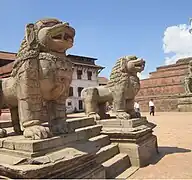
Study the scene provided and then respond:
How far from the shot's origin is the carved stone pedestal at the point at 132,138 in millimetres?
4492

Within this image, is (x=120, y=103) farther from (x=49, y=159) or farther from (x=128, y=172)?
(x=49, y=159)

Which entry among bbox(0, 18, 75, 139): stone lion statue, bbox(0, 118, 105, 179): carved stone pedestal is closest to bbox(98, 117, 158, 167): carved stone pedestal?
bbox(0, 118, 105, 179): carved stone pedestal

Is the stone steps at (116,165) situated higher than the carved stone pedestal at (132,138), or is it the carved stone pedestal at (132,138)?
the carved stone pedestal at (132,138)

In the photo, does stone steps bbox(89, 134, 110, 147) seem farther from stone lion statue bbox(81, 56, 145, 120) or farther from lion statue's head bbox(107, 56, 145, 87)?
lion statue's head bbox(107, 56, 145, 87)

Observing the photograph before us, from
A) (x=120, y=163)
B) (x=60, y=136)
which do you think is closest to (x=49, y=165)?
(x=60, y=136)

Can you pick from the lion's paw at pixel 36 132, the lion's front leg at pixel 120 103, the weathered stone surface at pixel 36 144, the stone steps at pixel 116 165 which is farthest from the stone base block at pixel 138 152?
the lion's paw at pixel 36 132

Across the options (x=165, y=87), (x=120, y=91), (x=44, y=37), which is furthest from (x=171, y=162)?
(x=165, y=87)

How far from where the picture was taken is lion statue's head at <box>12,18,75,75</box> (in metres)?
2.91

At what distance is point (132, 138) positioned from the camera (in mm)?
4523

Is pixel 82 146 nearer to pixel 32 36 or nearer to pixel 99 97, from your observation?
pixel 32 36

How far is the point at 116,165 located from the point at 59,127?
5.09ft

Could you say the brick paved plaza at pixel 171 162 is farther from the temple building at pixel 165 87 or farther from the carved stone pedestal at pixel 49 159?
the temple building at pixel 165 87

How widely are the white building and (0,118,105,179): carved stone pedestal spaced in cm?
2701

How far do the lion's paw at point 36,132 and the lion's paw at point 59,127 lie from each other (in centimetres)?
30
